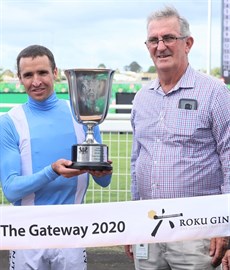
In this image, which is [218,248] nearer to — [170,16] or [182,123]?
[182,123]

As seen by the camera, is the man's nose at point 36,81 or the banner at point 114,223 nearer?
the banner at point 114,223

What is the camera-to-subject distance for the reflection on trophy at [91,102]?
11.2 ft

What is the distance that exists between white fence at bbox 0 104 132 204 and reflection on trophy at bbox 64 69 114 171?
3.47 m

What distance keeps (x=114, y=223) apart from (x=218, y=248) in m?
0.58

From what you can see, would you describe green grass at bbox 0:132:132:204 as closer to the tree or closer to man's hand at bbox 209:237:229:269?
man's hand at bbox 209:237:229:269

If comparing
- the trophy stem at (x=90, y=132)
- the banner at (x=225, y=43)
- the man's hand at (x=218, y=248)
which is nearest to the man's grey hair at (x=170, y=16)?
the trophy stem at (x=90, y=132)

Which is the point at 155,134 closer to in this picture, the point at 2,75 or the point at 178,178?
the point at 178,178

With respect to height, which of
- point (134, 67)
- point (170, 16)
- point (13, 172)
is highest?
point (134, 67)

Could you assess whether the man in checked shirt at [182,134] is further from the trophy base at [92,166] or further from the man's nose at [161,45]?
the trophy base at [92,166]

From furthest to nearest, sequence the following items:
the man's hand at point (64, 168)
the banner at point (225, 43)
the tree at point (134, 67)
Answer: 1. the tree at point (134, 67)
2. the banner at point (225, 43)
3. the man's hand at point (64, 168)

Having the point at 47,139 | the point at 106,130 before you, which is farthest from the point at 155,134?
the point at 106,130

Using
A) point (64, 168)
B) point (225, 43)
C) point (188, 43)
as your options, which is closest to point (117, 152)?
point (188, 43)

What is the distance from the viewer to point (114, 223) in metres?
3.45

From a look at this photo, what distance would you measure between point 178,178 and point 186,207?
167 millimetres
